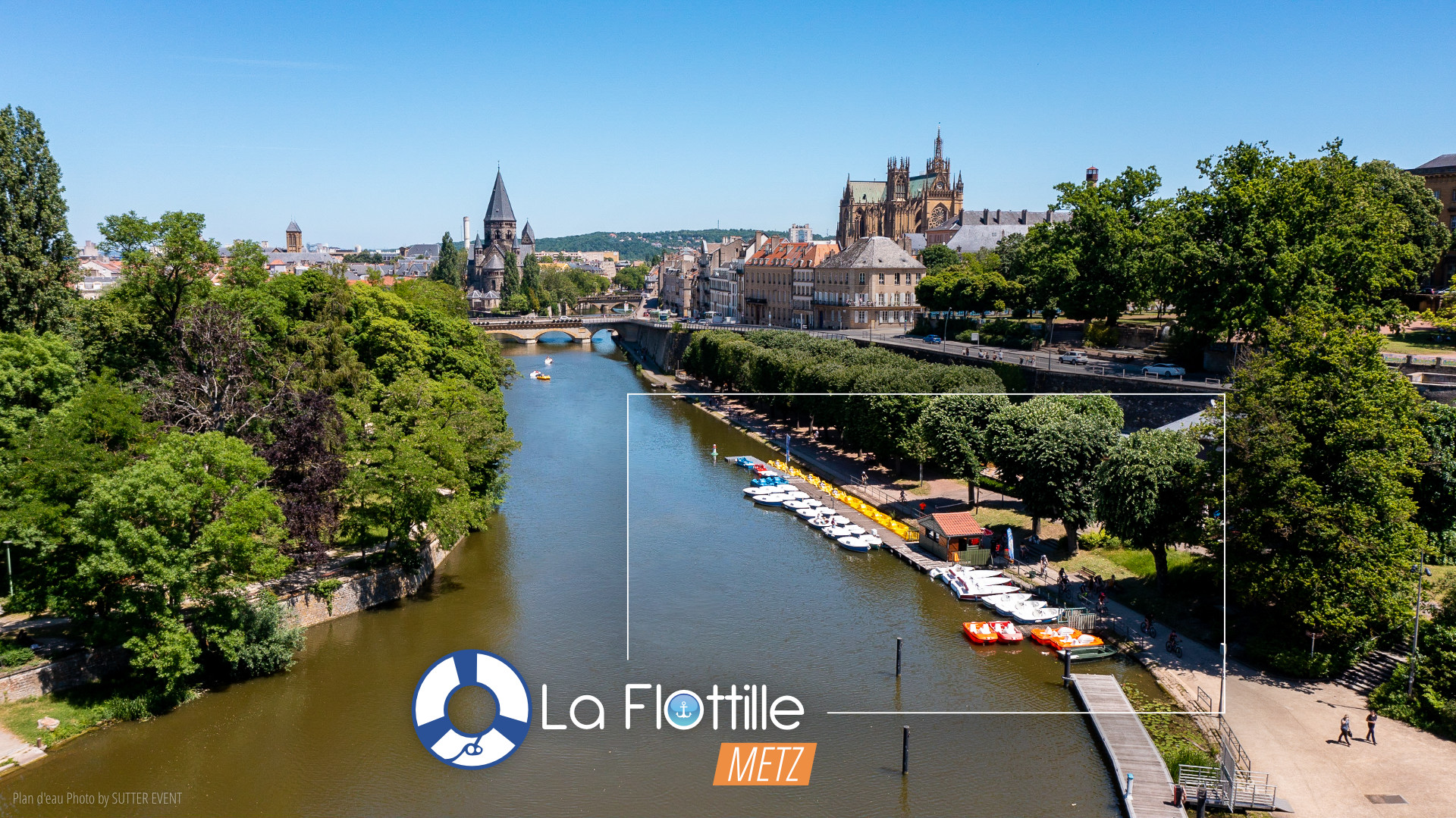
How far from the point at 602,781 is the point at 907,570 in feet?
64.9

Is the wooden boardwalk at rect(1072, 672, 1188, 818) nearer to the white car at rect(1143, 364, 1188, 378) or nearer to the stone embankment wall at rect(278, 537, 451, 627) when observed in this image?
the stone embankment wall at rect(278, 537, 451, 627)

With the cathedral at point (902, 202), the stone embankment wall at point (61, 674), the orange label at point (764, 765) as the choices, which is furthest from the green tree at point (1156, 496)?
the cathedral at point (902, 202)

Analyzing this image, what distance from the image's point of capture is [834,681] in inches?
1206

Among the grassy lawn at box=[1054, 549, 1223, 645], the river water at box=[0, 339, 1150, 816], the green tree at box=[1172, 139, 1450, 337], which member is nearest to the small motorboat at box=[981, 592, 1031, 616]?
the river water at box=[0, 339, 1150, 816]

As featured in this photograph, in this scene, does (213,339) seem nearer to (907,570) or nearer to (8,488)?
(8,488)

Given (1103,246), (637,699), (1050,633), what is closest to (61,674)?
(637,699)

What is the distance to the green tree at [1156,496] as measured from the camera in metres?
33.2

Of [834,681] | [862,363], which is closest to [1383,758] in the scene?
[834,681]

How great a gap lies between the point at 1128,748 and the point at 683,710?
12.1m

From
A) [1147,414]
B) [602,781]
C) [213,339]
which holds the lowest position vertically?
[602,781]

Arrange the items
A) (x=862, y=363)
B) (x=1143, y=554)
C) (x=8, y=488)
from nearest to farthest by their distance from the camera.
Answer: (x=8, y=488)
(x=1143, y=554)
(x=862, y=363)

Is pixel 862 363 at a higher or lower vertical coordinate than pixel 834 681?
higher

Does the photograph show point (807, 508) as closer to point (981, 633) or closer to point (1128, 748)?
point (981, 633)

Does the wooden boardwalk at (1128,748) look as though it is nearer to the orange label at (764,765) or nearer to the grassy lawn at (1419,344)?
the orange label at (764,765)
